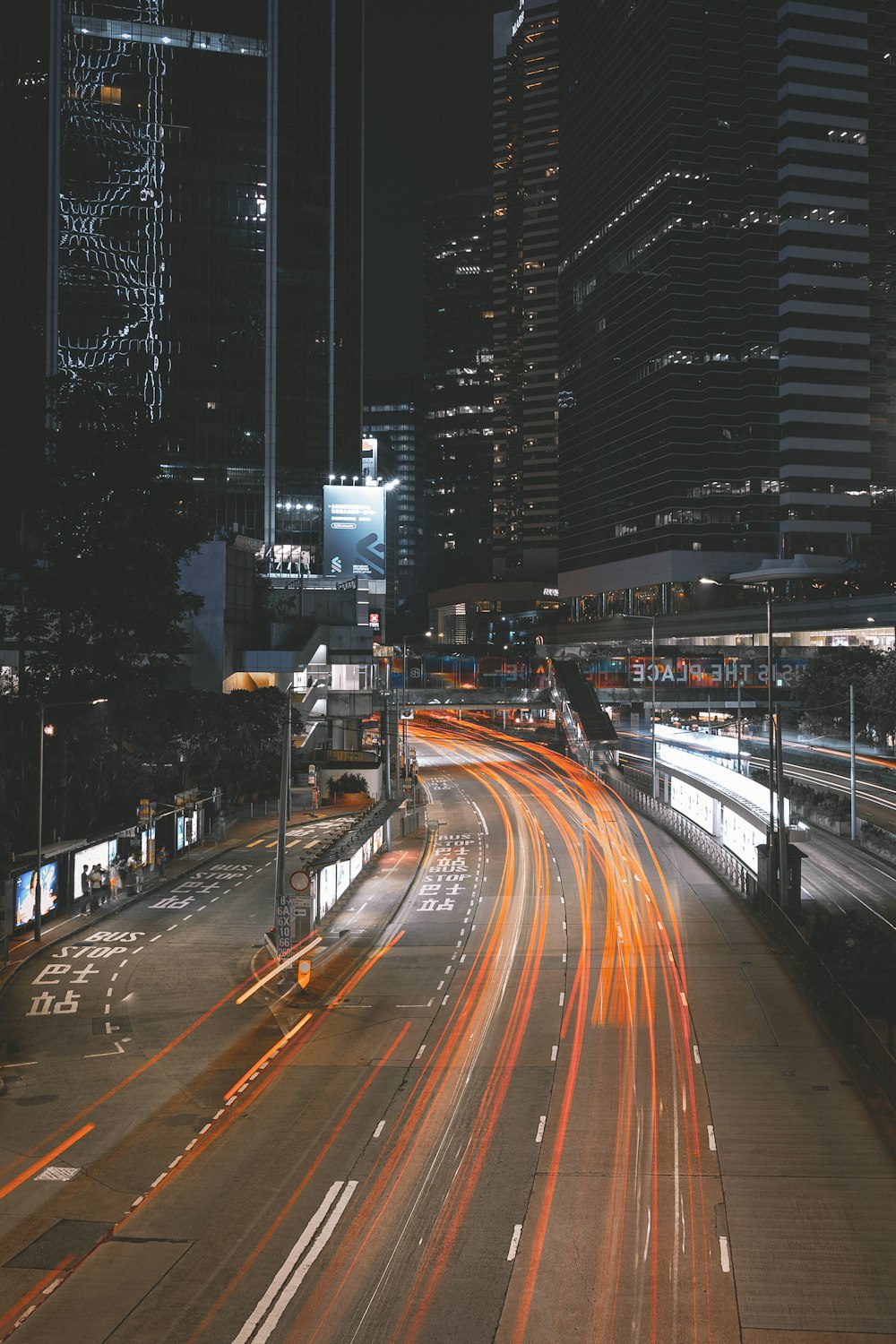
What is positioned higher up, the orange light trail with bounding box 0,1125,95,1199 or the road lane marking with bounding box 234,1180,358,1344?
the road lane marking with bounding box 234,1180,358,1344

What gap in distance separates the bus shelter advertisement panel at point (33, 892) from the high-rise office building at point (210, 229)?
103m

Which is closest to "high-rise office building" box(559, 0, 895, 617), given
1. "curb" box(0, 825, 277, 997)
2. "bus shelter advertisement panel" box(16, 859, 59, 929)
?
"curb" box(0, 825, 277, 997)

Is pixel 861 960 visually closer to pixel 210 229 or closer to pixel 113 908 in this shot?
pixel 113 908

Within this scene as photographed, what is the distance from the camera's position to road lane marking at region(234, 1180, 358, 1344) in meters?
14.8

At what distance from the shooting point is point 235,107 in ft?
497

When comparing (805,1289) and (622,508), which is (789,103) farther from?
(805,1289)

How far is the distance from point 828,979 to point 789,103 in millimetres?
176685

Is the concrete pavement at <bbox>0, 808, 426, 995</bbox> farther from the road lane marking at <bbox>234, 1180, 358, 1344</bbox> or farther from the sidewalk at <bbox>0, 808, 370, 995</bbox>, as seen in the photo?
the road lane marking at <bbox>234, 1180, 358, 1344</bbox>

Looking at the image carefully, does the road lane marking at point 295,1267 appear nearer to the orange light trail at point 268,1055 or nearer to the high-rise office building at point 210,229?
the orange light trail at point 268,1055

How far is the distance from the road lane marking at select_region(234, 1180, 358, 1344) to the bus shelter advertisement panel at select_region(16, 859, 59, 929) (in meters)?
24.7

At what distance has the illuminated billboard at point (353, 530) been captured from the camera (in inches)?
4806

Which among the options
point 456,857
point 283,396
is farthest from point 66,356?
point 456,857

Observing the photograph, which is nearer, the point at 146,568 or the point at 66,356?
the point at 146,568

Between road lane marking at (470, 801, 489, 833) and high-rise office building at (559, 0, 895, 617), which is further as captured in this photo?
high-rise office building at (559, 0, 895, 617)
